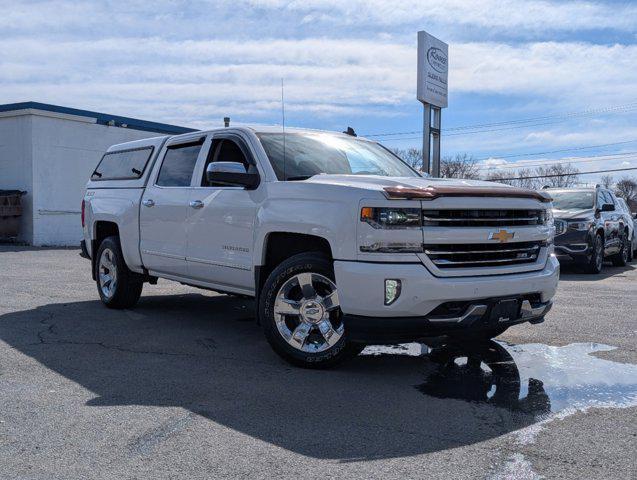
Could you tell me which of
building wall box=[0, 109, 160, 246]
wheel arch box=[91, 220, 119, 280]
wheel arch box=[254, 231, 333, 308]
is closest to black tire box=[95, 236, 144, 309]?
wheel arch box=[91, 220, 119, 280]

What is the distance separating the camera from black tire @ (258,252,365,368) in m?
5.21

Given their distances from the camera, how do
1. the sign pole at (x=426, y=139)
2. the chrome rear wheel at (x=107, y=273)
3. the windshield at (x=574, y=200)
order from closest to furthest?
1. the chrome rear wheel at (x=107, y=273)
2. the windshield at (x=574, y=200)
3. the sign pole at (x=426, y=139)

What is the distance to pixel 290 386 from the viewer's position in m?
4.96

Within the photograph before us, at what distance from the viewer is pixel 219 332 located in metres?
7.03

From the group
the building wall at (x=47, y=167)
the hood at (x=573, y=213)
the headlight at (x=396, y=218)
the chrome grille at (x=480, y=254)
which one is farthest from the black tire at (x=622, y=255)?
the building wall at (x=47, y=167)

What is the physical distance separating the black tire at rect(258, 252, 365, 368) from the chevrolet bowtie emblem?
4.03 feet

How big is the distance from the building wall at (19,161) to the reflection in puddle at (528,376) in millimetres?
17462

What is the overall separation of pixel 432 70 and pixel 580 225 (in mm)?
8339

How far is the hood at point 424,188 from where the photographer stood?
4820 millimetres

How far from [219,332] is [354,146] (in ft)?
7.70

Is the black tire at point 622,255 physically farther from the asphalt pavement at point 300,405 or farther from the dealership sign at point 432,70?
the asphalt pavement at point 300,405

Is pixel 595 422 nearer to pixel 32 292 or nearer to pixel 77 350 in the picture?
pixel 77 350

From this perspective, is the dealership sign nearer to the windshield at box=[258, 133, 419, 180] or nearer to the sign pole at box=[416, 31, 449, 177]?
the sign pole at box=[416, 31, 449, 177]

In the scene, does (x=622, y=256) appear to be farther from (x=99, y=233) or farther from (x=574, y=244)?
(x=99, y=233)
